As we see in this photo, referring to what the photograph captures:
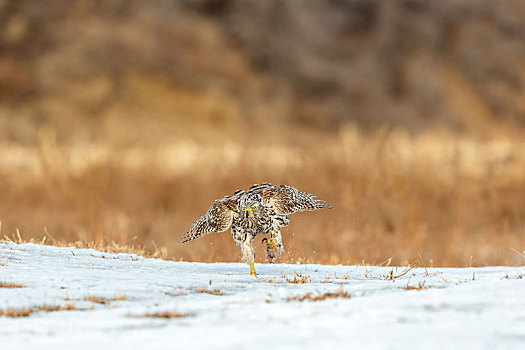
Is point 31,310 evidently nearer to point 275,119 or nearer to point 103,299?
point 103,299

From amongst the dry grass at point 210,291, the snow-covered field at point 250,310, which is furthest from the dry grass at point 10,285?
the dry grass at point 210,291

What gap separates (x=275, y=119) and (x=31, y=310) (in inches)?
1272

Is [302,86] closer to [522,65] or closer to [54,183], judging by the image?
[522,65]

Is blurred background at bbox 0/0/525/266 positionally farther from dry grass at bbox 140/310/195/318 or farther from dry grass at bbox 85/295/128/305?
dry grass at bbox 140/310/195/318

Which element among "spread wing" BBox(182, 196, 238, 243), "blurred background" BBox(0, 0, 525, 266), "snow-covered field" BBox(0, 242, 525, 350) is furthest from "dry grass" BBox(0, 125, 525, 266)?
"snow-covered field" BBox(0, 242, 525, 350)

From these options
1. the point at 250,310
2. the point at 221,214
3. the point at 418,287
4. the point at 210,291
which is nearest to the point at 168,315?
the point at 250,310

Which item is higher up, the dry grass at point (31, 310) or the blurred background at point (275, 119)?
the blurred background at point (275, 119)

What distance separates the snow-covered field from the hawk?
1.20 ft

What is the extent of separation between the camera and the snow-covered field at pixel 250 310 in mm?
3188

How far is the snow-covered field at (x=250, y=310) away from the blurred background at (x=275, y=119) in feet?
9.44

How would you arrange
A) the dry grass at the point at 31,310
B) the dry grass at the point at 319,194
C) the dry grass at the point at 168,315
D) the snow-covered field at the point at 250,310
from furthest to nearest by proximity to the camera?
1. the dry grass at the point at 319,194
2. the dry grass at the point at 31,310
3. the dry grass at the point at 168,315
4. the snow-covered field at the point at 250,310

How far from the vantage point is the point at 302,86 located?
1516 inches

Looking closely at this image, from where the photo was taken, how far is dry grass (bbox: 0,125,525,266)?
1181 centimetres

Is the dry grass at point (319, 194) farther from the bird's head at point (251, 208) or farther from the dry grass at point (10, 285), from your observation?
the dry grass at point (10, 285)
